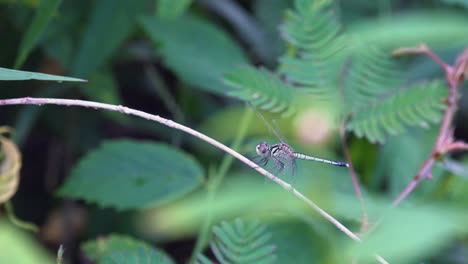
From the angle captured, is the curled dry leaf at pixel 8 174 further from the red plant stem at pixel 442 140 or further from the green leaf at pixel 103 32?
the red plant stem at pixel 442 140

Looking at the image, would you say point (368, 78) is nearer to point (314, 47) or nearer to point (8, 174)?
point (314, 47)

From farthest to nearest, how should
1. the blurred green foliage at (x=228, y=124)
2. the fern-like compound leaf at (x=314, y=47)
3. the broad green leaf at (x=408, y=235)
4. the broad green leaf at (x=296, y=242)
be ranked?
1. the fern-like compound leaf at (x=314, y=47)
2. the broad green leaf at (x=296, y=242)
3. the blurred green foliage at (x=228, y=124)
4. the broad green leaf at (x=408, y=235)

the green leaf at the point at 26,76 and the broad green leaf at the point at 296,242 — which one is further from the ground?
the broad green leaf at the point at 296,242

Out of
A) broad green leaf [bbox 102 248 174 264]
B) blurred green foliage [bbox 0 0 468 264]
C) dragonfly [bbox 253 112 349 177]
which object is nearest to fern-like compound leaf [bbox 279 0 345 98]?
blurred green foliage [bbox 0 0 468 264]

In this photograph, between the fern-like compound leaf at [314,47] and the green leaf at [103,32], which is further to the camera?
the green leaf at [103,32]

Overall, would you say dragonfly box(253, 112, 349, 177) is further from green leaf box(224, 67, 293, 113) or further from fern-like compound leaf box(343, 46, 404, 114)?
fern-like compound leaf box(343, 46, 404, 114)

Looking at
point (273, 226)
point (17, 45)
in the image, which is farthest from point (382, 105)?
point (17, 45)

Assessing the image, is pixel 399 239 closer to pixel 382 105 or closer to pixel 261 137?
pixel 382 105

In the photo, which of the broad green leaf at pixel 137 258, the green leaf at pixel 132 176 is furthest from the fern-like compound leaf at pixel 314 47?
the broad green leaf at pixel 137 258

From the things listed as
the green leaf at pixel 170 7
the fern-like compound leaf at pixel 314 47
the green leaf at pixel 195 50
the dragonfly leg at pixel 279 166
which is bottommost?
the dragonfly leg at pixel 279 166
